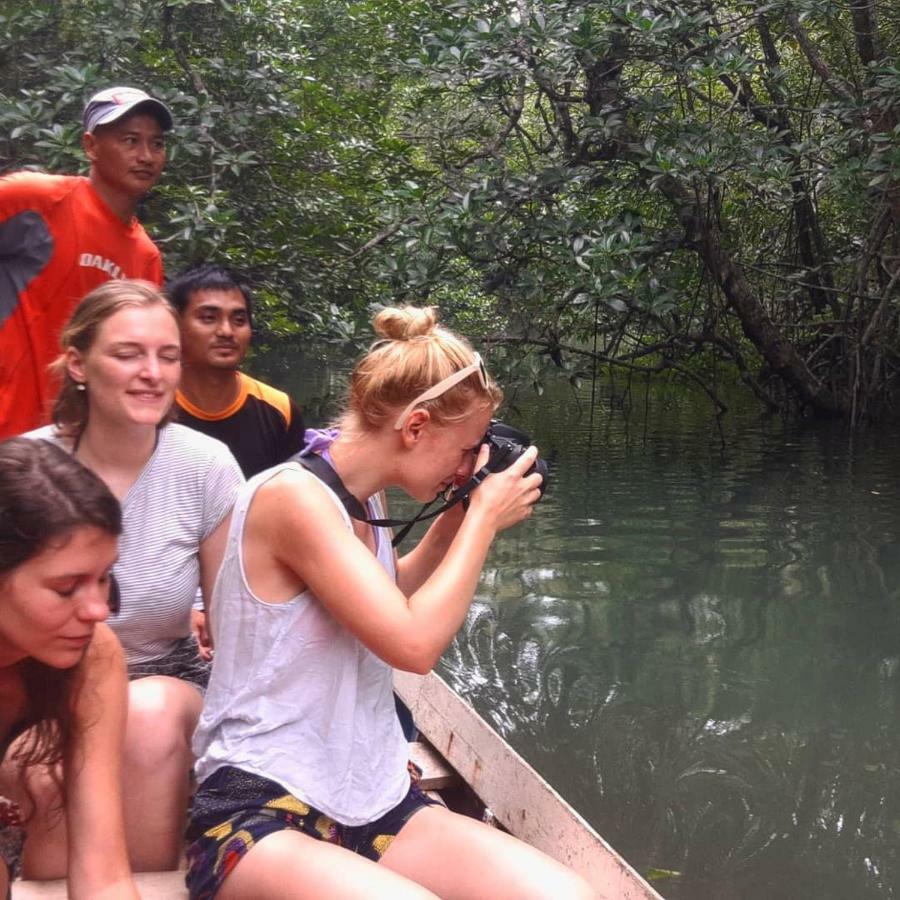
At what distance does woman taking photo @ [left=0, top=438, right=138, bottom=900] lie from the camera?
5.09 ft

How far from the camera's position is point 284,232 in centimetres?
772

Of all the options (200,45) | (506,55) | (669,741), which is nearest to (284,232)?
(200,45)

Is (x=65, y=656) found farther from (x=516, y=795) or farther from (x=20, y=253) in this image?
(x=20, y=253)

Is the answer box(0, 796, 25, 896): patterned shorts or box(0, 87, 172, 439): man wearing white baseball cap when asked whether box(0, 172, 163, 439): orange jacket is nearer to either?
box(0, 87, 172, 439): man wearing white baseball cap

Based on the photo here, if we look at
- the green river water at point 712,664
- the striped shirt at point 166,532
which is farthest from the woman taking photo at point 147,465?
the green river water at point 712,664

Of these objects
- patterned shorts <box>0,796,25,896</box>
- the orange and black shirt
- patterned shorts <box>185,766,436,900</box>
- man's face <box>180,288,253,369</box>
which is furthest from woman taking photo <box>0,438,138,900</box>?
man's face <box>180,288,253,369</box>

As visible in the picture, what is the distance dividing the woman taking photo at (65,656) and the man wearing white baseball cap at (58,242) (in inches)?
55.6

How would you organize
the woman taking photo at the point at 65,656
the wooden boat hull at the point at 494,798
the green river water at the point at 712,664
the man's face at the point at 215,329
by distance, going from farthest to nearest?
1. the green river water at the point at 712,664
2. the man's face at the point at 215,329
3. the wooden boat hull at the point at 494,798
4. the woman taking photo at the point at 65,656

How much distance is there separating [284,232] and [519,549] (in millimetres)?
2488

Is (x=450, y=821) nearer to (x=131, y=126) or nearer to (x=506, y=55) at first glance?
(x=131, y=126)

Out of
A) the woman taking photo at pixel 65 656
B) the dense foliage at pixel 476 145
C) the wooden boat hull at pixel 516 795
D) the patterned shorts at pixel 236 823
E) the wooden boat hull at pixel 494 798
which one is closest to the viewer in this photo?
the woman taking photo at pixel 65 656

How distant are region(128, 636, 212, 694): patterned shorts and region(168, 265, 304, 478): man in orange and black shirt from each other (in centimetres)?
77

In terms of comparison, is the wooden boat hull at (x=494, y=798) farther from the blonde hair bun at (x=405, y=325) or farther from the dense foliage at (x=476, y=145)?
the dense foliage at (x=476, y=145)

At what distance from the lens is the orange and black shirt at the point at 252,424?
3127mm
